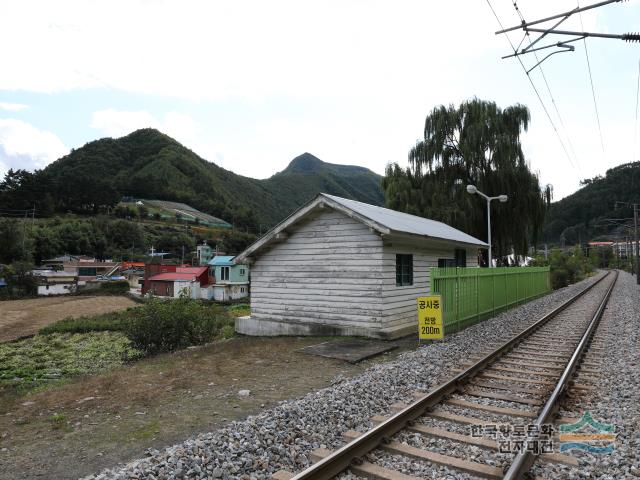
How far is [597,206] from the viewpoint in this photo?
85188mm

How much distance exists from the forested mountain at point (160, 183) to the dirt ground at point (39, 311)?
7512 centimetres

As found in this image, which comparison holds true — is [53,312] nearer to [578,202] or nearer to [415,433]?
[415,433]

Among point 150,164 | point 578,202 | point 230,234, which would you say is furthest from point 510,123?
point 150,164

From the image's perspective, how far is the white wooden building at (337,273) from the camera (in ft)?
39.5

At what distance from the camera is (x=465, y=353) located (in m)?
9.19

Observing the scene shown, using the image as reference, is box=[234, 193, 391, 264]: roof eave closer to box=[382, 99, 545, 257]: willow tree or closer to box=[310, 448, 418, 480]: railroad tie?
box=[310, 448, 418, 480]: railroad tie

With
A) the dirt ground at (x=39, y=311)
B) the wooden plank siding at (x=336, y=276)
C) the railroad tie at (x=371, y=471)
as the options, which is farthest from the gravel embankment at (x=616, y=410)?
the dirt ground at (x=39, y=311)

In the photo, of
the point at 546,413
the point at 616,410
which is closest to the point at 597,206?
the point at 616,410

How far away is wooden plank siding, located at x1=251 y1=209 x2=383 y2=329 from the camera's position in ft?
39.8

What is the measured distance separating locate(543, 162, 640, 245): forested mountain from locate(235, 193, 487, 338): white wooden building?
152 ft

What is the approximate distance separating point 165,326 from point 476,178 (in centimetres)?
2240

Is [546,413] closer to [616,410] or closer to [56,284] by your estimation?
[616,410]

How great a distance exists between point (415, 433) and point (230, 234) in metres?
123

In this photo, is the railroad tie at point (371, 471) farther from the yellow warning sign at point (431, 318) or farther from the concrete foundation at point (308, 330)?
the concrete foundation at point (308, 330)
